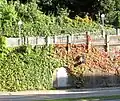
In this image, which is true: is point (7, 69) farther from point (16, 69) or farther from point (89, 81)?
point (89, 81)

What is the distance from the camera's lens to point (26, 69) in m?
52.6

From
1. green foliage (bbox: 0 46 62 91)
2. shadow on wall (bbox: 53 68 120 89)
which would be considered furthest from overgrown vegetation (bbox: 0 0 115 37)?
shadow on wall (bbox: 53 68 120 89)

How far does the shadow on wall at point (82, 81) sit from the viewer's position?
175 feet

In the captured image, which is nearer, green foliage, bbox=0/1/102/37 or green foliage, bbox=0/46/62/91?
green foliage, bbox=0/46/62/91

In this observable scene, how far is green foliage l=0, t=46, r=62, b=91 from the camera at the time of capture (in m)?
52.0

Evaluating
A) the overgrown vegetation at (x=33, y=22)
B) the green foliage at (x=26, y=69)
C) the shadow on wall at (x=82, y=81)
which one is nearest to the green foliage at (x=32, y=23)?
the overgrown vegetation at (x=33, y=22)

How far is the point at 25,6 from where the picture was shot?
64.8 metres

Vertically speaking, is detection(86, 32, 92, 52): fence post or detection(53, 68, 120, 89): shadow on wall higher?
detection(86, 32, 92, 52): fence post

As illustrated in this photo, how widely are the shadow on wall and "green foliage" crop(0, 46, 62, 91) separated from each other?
102cm

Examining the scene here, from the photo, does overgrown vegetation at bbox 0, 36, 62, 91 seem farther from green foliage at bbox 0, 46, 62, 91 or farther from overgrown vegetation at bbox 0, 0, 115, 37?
overgrown vegetation at bbox 0, 0, 115, 37

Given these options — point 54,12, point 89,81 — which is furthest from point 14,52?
point 54,12

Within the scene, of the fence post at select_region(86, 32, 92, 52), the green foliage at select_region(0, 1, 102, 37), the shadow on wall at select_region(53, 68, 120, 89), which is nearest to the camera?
the shadow on wall at select_region(53, 68, 120, 89)

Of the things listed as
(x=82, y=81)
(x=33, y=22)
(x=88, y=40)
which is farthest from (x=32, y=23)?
(x=82, y=81)

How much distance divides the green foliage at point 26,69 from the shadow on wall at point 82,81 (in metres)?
1.02
